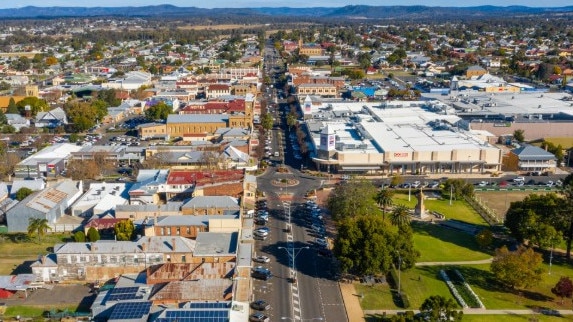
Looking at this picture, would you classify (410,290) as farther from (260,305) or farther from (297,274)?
(260,305)

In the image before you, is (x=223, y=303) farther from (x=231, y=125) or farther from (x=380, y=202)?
(x=231, y=125)

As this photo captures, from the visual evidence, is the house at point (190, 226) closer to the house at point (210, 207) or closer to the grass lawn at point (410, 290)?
the house at point (210, 207)

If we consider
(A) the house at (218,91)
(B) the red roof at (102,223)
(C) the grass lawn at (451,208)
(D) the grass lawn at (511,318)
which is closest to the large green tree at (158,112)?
(A) the house at (218,91)

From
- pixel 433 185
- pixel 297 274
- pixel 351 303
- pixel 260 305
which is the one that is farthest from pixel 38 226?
pixel 433 185

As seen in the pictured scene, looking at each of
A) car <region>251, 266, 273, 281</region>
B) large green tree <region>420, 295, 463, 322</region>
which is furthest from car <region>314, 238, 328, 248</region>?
large green tree <region>420, 295, 463, 322</region>

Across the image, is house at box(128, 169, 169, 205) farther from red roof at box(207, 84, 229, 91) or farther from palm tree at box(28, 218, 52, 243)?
red roof at box(207, 84, 229, 91)

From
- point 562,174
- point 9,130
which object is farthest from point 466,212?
point 9,130
